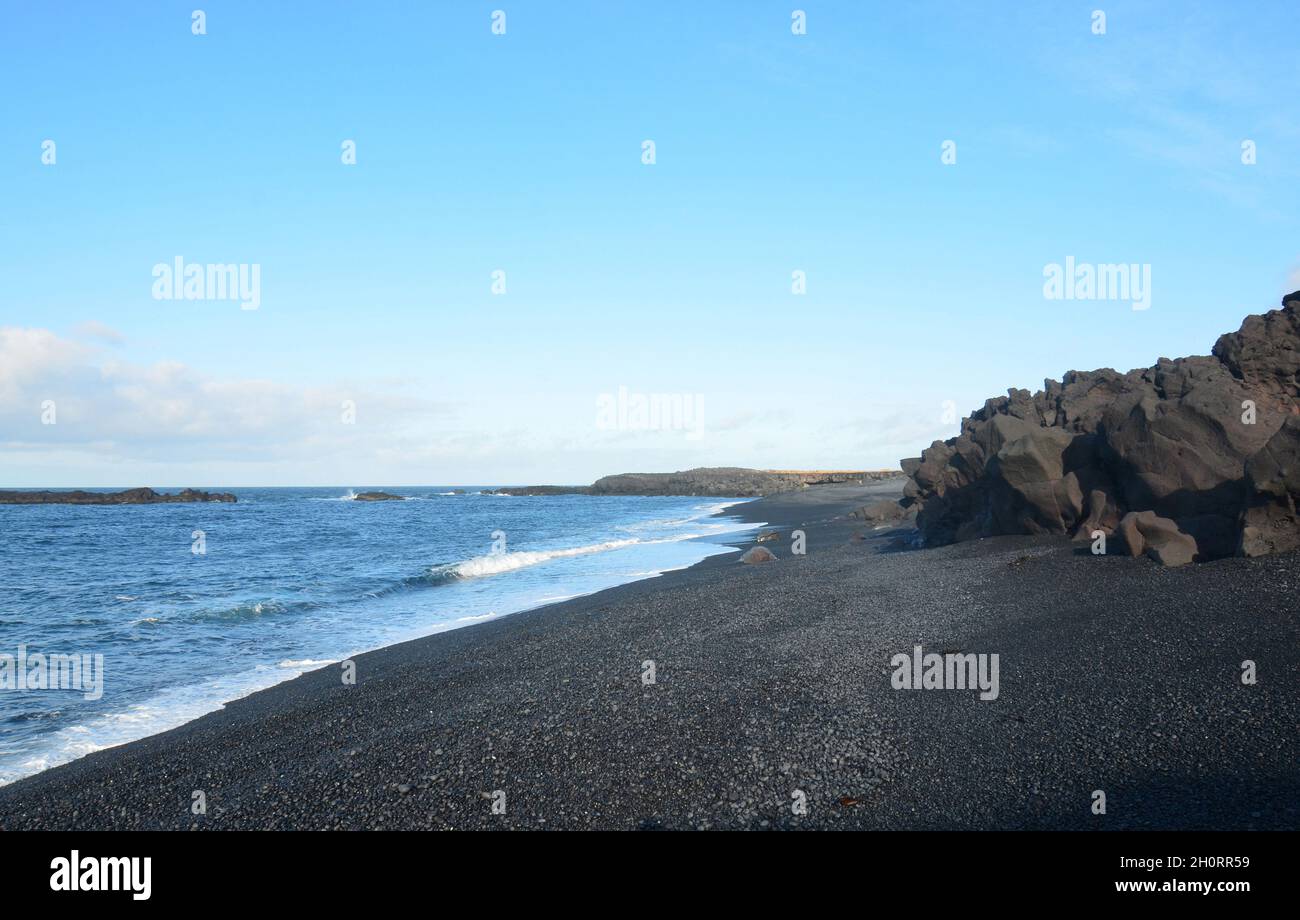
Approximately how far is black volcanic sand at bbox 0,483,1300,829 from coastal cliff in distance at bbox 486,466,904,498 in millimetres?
106514

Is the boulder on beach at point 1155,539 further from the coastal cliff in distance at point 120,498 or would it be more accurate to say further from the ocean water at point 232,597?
the coastal cliff in distance at point 120,498

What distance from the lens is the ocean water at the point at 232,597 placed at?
44.9ft

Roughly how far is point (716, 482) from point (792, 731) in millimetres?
138188

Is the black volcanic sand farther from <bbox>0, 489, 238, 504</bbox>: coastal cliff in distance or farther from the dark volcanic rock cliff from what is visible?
<bbox>0, 489, 238, 504</bbox>: coastal cliff in distance

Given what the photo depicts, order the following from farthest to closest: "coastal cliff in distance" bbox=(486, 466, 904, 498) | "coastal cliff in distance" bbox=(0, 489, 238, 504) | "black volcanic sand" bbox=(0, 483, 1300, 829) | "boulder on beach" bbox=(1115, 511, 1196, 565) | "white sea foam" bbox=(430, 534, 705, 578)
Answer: "coastal cliff in distance" bbox=(486, 466, 904, 498) < "coastal cliff in distance" bbox=(0, 489, 238, 504) < "white sea foam" bbox=(430, 534, 705, 578) < "boulder on beach" bbox=(1115, 511, 1196, 565) < "black volcanic sand" bbox=(0, 483, 1300, 829)

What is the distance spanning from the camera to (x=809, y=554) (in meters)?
28.8

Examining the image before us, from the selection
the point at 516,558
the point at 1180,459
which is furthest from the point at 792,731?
the point at 516,558

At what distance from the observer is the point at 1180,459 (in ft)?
55.4

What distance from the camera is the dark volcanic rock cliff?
14.1 m

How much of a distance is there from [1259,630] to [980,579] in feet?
23.4

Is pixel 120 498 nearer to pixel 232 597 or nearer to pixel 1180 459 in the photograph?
pixel 232 597

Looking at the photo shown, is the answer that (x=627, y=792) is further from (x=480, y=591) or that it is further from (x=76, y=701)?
(x=480, y=591)

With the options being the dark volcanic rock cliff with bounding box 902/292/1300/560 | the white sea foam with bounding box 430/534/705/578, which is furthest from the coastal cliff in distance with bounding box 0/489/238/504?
the dark volcanic rock cliff with bounding box 902/292/1300/560
